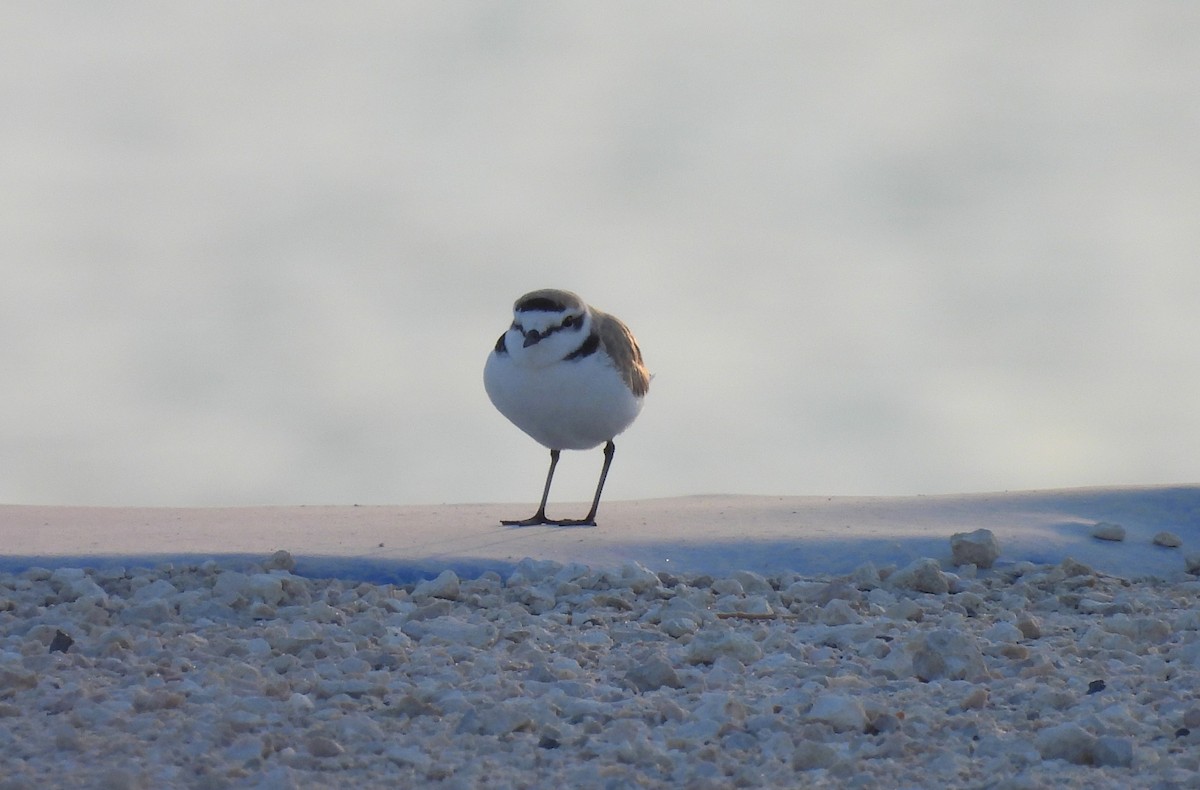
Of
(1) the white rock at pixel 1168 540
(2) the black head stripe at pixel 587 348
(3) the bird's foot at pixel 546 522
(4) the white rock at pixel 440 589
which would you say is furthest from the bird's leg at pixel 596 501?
(1) the white rock at pixel 1168 540

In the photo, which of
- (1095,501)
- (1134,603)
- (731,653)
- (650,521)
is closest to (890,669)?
(731,653)

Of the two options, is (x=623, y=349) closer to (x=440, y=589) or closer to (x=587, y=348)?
(x=587, y=348)

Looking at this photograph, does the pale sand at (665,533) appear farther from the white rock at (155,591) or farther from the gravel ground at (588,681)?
the white rock at (155,591)

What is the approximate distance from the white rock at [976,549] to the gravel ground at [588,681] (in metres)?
0.41

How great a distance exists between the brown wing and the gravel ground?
1.94 metres

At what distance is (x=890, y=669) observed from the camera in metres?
4.84

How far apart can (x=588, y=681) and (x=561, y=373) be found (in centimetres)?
343

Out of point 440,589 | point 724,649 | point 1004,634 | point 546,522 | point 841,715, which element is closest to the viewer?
point 841,715

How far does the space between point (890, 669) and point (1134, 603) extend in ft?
6.32

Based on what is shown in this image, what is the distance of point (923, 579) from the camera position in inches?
255

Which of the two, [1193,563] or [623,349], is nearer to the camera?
[1193,563]

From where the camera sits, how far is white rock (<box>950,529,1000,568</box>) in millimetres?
6957

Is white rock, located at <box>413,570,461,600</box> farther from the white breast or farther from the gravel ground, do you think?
the white breast

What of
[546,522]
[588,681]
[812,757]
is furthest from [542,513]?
[812,757]
